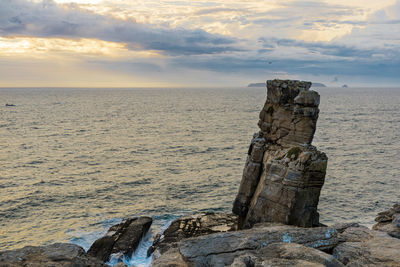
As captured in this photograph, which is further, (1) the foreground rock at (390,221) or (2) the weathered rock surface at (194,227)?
(2) the weathered rock surface at (194,227)

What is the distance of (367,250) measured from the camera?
17938mm

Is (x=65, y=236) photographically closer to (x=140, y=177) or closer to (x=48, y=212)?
(x=48, y=212)

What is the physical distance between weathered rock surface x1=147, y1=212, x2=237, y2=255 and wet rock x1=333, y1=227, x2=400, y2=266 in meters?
11.5

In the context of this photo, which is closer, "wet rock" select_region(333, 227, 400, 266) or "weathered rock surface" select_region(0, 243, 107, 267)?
"weathered rock surface" select_region(0, 243, 107, 267)

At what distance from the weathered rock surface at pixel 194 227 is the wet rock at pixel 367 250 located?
454 inches

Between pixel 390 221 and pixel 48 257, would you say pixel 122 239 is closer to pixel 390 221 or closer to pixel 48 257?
pixel 48 257

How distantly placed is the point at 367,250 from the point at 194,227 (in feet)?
51.5

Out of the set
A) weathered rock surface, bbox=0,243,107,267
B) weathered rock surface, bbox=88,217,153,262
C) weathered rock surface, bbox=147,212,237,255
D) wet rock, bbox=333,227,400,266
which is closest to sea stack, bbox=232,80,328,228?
weathered rock surface, bbox=147,212,237,255

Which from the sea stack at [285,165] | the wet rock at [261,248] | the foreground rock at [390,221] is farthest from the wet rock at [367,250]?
the sea stack at [285,165]

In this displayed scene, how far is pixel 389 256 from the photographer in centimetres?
1689

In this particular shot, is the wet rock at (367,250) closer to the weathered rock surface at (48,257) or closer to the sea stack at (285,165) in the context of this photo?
the sea stack at (285,165)

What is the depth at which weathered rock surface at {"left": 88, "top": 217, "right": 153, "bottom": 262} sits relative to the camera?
27.6 meters

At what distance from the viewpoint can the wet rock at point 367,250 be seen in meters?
16.8

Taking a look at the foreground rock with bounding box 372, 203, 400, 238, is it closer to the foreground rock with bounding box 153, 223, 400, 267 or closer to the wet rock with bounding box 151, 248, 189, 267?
the foreground rock with bounding box 153, 223, 400, 267
